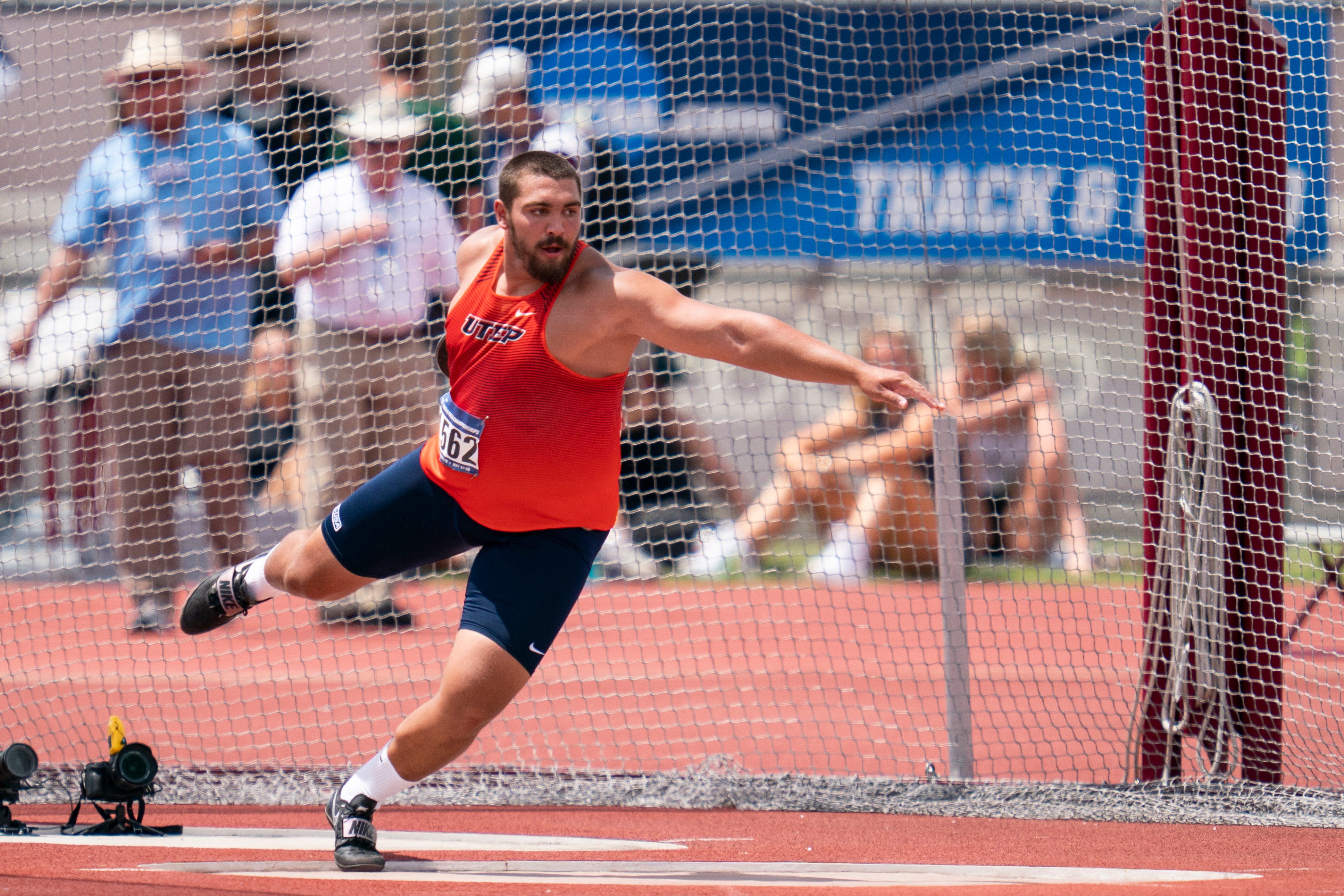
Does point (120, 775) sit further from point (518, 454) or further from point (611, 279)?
point (611, 279)

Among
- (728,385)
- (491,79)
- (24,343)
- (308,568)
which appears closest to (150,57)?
(24,343)

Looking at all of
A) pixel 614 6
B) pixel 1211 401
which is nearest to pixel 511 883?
pixel 1211 401

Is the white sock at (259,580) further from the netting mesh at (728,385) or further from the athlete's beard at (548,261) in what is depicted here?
the athlete's beard at (548,261)

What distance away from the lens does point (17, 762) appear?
4496 millimetres

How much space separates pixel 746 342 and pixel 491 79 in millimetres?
4346

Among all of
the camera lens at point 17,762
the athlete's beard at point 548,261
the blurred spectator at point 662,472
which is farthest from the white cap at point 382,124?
the camera lens at point 17,762

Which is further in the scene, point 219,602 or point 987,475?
point 987,475

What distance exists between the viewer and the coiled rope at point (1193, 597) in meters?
5.20

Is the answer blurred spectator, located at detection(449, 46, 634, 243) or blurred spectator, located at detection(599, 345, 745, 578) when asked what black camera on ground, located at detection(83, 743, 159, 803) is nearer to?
blurred spectator, located at detection(449, 46, 634, 243)

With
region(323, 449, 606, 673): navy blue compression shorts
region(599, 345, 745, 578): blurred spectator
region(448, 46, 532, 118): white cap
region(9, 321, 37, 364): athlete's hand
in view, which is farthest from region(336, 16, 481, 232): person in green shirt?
region(323, 449, 606, 673): navy blue compression shorts

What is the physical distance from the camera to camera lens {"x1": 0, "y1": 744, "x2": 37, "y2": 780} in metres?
4.48

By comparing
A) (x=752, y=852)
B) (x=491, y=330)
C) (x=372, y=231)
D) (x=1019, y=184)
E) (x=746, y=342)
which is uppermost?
(x=1019, y=184)

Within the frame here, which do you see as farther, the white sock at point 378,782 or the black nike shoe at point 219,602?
the black nike shoe at point 219,602

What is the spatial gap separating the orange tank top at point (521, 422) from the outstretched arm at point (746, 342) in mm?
290
